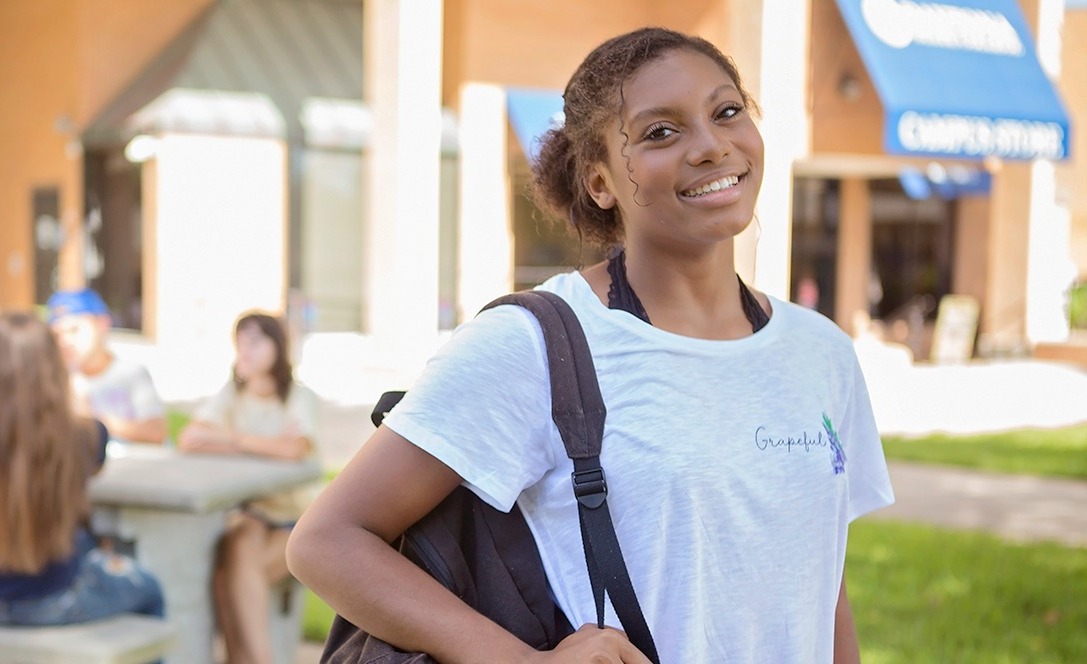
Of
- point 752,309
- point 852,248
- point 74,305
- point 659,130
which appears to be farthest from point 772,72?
point 659,130

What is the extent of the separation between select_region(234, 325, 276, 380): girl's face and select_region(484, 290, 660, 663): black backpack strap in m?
3.92

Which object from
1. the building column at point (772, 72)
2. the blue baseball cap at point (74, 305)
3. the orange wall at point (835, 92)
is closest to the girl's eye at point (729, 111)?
the blue baseball cap at point (74, 305)

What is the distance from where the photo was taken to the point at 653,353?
1.67m

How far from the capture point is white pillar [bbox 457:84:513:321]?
1881 centimetres

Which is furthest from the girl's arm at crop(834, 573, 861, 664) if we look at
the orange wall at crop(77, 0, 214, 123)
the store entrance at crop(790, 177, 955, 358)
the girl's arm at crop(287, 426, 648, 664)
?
the orange wall at crop(77, 0, 214, 123)

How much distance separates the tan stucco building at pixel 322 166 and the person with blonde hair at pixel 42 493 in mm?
12959

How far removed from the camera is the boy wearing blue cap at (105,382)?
18.5ft

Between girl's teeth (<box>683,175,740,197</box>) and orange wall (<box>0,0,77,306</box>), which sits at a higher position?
orange wall (<box>0,0,77,306</box>)

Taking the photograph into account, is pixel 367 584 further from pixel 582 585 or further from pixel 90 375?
pixel 90 375

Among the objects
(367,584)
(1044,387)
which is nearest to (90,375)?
(367,584)

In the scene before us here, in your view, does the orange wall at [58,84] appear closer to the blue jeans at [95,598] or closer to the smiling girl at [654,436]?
the blue jeans at [95,598]

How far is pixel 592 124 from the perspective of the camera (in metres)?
1.82

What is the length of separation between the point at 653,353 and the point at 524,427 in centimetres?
21

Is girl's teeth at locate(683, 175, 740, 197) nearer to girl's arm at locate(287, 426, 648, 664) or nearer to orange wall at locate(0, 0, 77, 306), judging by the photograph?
girl's arm at locate(287, 426, 648, 664)
